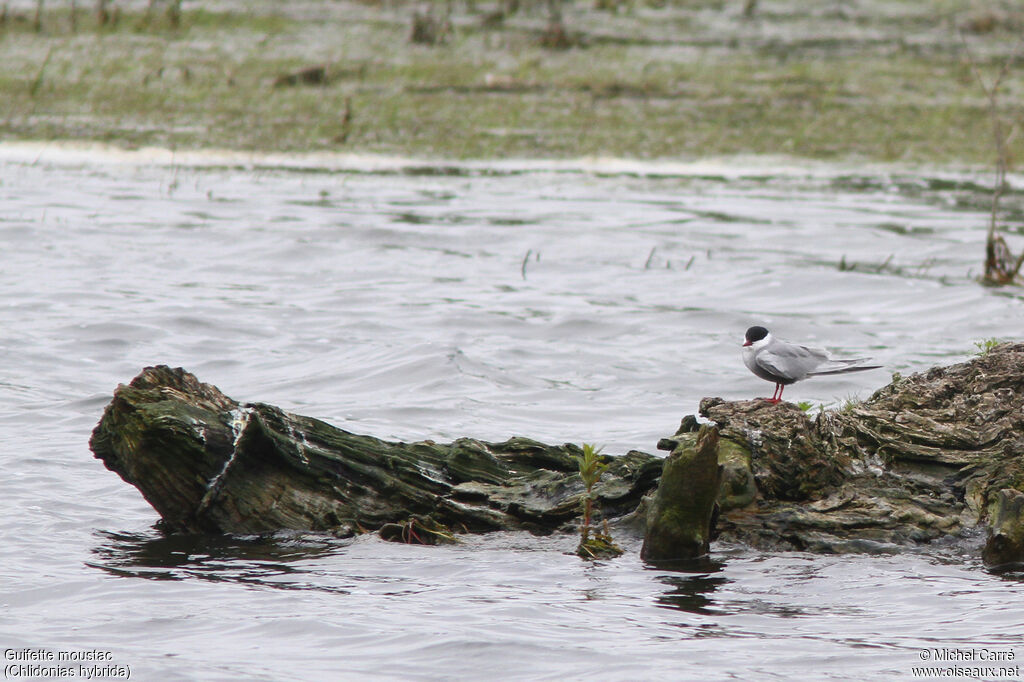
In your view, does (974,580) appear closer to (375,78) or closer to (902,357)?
(902,357)

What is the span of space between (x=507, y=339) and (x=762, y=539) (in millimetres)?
5369

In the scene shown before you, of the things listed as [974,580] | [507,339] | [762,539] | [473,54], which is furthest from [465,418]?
[473,54]

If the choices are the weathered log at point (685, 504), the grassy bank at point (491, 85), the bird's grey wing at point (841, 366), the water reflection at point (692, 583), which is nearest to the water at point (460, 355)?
the water reflection at point (692, 583)

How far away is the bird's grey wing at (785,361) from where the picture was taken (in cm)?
721

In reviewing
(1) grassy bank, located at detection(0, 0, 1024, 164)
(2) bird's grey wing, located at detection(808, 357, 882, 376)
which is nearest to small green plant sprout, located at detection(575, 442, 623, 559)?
(2) bird's grey wing, located at detection(808, 357, 882, 376)

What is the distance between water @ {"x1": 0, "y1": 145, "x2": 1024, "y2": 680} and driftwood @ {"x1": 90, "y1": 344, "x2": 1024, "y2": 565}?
13 centimetres

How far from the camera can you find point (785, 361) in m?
7.22

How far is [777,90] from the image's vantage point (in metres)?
21.2

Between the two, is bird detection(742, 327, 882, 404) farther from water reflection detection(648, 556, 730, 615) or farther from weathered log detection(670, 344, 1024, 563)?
water reflection detection(648, 556, 730, 615)

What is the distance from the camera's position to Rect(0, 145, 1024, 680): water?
5449 mm

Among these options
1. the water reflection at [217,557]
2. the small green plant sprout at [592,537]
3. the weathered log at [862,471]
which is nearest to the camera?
the water reflection at [217,557]

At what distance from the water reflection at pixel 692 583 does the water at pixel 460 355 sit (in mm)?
16

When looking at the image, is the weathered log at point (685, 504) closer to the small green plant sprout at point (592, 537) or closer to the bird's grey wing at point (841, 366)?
the small green plant sprout at point (592, 537)

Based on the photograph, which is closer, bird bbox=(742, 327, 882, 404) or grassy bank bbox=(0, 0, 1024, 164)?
bird bbox=(742, 327, 882, 404)
